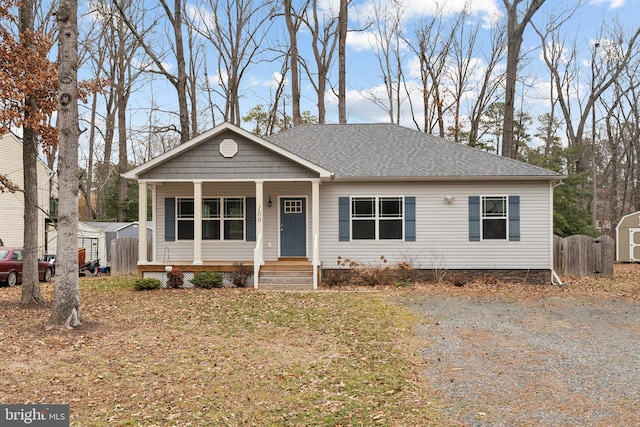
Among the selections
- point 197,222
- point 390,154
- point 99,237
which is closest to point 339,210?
point 390,154

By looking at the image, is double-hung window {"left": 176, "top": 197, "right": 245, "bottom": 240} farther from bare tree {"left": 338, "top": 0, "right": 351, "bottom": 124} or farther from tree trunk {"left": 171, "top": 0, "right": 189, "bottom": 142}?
bare tree {"left": 338, "top": 0, "right": 351, "bottom": 124}

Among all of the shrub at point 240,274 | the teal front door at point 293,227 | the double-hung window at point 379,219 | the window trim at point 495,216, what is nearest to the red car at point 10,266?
the shrub at point 240,274

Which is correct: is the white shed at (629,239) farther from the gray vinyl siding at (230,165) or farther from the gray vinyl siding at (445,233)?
the gray vinyl siding at (230,165)

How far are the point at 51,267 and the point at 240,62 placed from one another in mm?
14942

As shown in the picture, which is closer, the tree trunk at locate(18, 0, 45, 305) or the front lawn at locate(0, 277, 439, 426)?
the front lawn at locate(0, 277, 439, 426)

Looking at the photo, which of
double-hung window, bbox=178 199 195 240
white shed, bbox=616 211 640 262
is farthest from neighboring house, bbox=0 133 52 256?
white shed, bbox=616 211 640 262

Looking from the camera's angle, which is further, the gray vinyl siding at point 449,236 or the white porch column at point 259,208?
the gray vinyl siding at point 449,236

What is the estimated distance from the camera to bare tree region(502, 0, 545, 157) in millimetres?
19984

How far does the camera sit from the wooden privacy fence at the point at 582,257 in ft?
52.1

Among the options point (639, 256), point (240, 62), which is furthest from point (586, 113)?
point (240, 62)

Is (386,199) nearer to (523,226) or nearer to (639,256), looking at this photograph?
(523,226)

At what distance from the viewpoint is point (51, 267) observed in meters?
17.2

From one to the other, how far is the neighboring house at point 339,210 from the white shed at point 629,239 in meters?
11.2

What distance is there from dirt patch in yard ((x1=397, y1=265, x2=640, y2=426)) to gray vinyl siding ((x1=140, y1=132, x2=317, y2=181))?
16.2 feet
